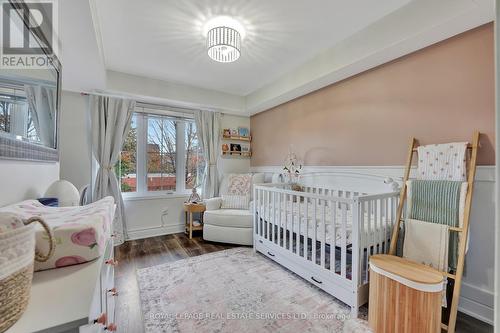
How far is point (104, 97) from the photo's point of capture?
3.11 m

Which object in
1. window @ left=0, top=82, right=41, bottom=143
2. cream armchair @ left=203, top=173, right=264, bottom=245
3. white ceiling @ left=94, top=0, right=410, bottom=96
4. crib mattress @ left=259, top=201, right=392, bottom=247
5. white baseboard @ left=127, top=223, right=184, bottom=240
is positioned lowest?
white baseboard @ left=127, top=223, right=184, bottom=240

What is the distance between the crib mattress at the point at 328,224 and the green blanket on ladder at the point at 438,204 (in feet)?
0.91

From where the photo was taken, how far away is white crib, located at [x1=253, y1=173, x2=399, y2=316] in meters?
1.71

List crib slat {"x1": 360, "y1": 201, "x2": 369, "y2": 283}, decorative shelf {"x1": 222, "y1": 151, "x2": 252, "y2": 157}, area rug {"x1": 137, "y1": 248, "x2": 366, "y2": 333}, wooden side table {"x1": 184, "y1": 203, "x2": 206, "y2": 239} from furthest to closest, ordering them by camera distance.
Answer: decorative shelf {"x1": 222, "y1": 151, "x2": 252, "y2": 157}
wooden side table {"x1": 184, "y1": 203, "x2": 206, "y2": 239}
crib slat {"x1": 360, "y1": 201, "x2": 369, "y2": 283}
area rug {"x1": 137, "y1": 248, "x2": 366, "y2": 333}

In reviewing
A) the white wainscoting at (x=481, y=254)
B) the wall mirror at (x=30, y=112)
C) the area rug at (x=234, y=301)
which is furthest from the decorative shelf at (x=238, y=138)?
the white wainscoting at (x=481, y=254)

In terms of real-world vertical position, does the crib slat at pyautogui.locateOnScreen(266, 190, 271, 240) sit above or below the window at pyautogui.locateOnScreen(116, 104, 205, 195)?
below

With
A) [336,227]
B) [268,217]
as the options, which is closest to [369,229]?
[336,227]

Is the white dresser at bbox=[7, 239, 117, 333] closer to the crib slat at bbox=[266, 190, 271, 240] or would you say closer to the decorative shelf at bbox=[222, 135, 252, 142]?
the crib slat at bbox=[266, 190, 271, 240]

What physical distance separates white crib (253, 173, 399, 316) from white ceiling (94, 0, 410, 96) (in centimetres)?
149

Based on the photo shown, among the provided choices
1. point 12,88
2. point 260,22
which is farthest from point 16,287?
point 260,22

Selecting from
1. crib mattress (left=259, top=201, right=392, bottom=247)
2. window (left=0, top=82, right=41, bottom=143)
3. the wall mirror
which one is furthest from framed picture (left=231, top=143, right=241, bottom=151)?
window (left=0, top=82, right=41, bottom=143)

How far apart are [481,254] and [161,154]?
3911 mm

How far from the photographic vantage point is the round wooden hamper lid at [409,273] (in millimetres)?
1305

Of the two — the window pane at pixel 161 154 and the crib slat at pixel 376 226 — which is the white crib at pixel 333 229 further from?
the window pane at pixel 161 154
